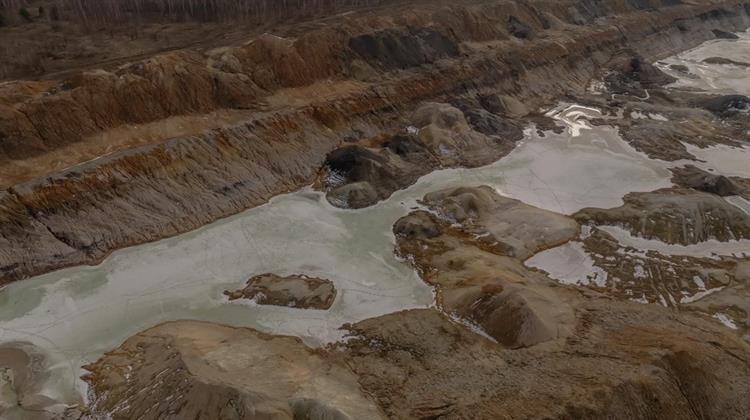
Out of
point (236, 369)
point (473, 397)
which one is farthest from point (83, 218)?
point (473, 397)

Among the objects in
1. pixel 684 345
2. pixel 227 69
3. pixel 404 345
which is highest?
pixel 227 69

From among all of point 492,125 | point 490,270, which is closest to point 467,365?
point 490,270

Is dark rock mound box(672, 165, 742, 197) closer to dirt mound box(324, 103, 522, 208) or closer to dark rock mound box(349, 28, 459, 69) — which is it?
dirt mound box(324, 103, 522, 208)

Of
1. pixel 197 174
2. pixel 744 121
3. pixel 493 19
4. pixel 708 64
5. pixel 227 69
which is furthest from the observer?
pixel 708 64

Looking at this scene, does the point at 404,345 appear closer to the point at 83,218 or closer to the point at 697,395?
the point at 697,395

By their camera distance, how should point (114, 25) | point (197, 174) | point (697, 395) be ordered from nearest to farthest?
point (697, 395)
point (197, 174)
point (114, 25)

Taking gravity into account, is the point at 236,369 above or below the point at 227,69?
below

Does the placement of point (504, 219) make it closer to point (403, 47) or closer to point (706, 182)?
point (706, 182)

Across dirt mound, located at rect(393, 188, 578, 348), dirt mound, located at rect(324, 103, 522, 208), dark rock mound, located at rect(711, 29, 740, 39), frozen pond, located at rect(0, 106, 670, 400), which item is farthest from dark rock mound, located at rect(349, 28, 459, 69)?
dark rock mound, located at rect(711, 29, 740, 39)
